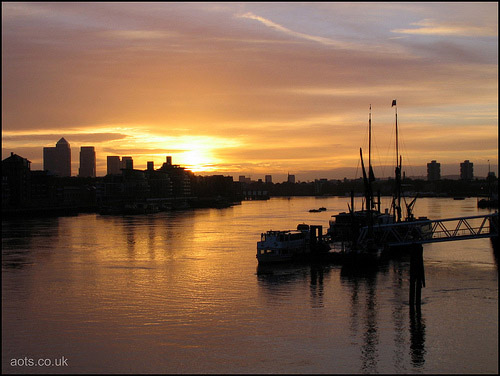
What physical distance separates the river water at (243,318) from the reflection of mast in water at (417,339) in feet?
0.25

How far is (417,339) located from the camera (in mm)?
23828

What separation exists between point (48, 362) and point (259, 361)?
7.90 meters

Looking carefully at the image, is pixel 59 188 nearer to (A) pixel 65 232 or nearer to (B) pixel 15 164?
(B) pixel 15 164

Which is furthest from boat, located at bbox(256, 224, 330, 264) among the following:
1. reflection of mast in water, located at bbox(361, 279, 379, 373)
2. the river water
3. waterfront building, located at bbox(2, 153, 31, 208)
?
waterfront building, located at bbox(2, 153, 31, 208)

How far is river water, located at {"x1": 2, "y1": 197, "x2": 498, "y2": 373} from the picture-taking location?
21484 millimetres

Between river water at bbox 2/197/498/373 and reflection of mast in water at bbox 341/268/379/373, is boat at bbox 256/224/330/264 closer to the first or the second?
river water at bbox 2/197/498/373

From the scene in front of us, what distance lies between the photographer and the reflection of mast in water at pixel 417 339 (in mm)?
21712

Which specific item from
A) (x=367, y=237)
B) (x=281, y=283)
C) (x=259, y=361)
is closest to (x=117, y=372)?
(x=259, y=361)

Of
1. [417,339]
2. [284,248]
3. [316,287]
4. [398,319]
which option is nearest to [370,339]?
[417,339]

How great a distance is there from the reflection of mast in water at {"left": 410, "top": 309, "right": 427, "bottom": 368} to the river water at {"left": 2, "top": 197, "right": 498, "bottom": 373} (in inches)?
3.0

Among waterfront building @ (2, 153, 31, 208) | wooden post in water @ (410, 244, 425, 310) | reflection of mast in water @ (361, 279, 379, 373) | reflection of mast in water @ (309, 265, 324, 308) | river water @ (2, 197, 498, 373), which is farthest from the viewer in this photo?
waterfront building @ (2, 153, 31, 208)

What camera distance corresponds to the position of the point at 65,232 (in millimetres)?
79062

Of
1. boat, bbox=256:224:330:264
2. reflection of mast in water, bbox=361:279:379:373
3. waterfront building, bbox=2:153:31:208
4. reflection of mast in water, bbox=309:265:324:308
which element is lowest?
reflection of mast in water, bbox=361:279:379:373

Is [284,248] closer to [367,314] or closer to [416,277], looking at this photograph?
[416,277]
